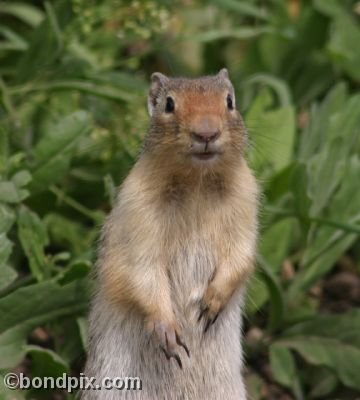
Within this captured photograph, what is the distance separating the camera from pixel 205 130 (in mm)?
4531

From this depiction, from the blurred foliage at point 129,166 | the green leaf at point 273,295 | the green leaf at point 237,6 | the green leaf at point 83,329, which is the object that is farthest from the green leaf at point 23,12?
the green leaf at point 83,329

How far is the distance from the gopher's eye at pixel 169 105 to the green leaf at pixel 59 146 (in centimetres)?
118

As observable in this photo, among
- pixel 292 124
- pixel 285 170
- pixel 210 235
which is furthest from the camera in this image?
pixel 292 124

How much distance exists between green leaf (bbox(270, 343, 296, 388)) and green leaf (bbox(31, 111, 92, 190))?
1359mm

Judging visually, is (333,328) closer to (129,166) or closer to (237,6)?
(129,166)

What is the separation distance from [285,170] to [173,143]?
163 cm

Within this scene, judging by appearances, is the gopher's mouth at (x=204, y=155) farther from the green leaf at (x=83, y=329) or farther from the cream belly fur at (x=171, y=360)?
the green leaf at (x=83, y=329)

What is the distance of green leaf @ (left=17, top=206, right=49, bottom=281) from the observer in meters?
5.66

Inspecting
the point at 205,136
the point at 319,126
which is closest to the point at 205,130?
the point at 205,136

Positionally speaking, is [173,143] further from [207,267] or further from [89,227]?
[89,227]

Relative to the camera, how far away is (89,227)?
6660 millimetres

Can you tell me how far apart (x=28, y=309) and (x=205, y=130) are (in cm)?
137

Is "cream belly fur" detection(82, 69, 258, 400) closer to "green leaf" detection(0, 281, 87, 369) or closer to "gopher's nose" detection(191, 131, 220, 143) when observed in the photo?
"gopher's nose" detection(191, 131, 220, 143)

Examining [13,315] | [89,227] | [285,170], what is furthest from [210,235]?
[89,227]
